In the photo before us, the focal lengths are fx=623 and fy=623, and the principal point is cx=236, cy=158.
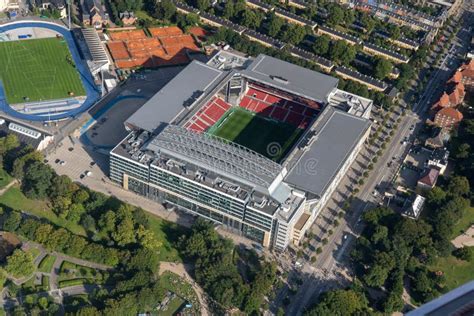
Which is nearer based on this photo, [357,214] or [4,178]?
[4,178]

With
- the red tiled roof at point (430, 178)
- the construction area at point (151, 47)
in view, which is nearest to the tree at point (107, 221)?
the construction area at point (151, 47)

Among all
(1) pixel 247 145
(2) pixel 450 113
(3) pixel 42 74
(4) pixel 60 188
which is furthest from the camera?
(3) pixel 42 74

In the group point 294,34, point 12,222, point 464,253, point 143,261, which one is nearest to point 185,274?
point 143,261

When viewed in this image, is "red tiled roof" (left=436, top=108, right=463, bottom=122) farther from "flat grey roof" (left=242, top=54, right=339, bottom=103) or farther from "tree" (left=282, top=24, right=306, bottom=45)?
"tree" (left=282, top=24, right=306, bottom=45)

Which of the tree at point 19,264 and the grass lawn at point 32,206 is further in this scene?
the grass lawn at point 32,206

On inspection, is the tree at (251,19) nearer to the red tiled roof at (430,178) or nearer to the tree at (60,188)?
the red tiled roof at (430,178)

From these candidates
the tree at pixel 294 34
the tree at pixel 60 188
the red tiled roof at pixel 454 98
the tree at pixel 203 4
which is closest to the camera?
the tree at pixel 60 188

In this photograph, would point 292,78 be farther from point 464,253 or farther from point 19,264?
point 19,264
